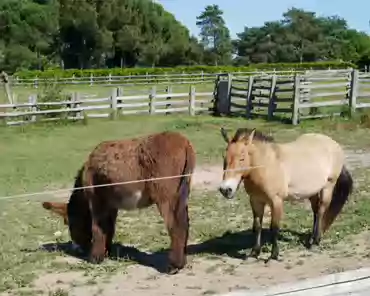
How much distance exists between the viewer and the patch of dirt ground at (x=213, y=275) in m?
5.46

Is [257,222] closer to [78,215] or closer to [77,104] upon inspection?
[78,215]

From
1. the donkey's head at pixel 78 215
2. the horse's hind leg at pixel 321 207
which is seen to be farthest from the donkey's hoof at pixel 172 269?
the horse's hind leg at pixel 321 207

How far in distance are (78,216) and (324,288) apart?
11.0 ft

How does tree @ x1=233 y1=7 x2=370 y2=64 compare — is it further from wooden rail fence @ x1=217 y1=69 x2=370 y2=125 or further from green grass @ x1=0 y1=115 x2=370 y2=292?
green grass @ x1=0 y1=115 x2=370 y2=292

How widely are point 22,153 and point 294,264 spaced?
31.2ft

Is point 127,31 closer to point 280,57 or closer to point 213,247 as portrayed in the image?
point 280,57

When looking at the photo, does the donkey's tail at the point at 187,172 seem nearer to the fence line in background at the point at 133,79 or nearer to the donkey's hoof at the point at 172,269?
the donkey's hoof at the point at 172,269

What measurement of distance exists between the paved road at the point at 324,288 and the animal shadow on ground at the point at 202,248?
234 cm

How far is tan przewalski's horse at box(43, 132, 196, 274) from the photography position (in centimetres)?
596

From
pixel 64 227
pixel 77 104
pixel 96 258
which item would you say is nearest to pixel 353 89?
pixel 77 104

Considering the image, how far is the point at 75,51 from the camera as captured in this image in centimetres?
7288

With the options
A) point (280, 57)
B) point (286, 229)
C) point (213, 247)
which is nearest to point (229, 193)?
point (213, 247)

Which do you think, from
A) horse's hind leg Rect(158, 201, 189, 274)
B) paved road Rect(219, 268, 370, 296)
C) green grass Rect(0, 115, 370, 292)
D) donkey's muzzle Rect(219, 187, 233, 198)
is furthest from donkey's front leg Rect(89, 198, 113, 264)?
paved road Rect(219, 268, 370, 296)

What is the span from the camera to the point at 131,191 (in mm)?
6098
